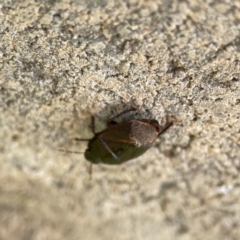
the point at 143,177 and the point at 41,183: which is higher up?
the point at 143,177

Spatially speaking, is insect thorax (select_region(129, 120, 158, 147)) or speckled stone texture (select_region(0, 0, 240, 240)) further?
insect thorax (select_region(129, 120, 158, 147))

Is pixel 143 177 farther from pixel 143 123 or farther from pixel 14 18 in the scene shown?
pixel 14 18

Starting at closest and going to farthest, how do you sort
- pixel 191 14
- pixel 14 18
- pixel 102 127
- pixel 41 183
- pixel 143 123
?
pixel 191 14 < pixel 14 18 < pixel 143 123 < pixel 102 127 < pixel 41 183

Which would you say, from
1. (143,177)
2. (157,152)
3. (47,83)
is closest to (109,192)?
(143,177)

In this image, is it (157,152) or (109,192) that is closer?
(157,152)

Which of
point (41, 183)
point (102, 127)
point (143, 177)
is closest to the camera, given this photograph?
point (102, 127)
